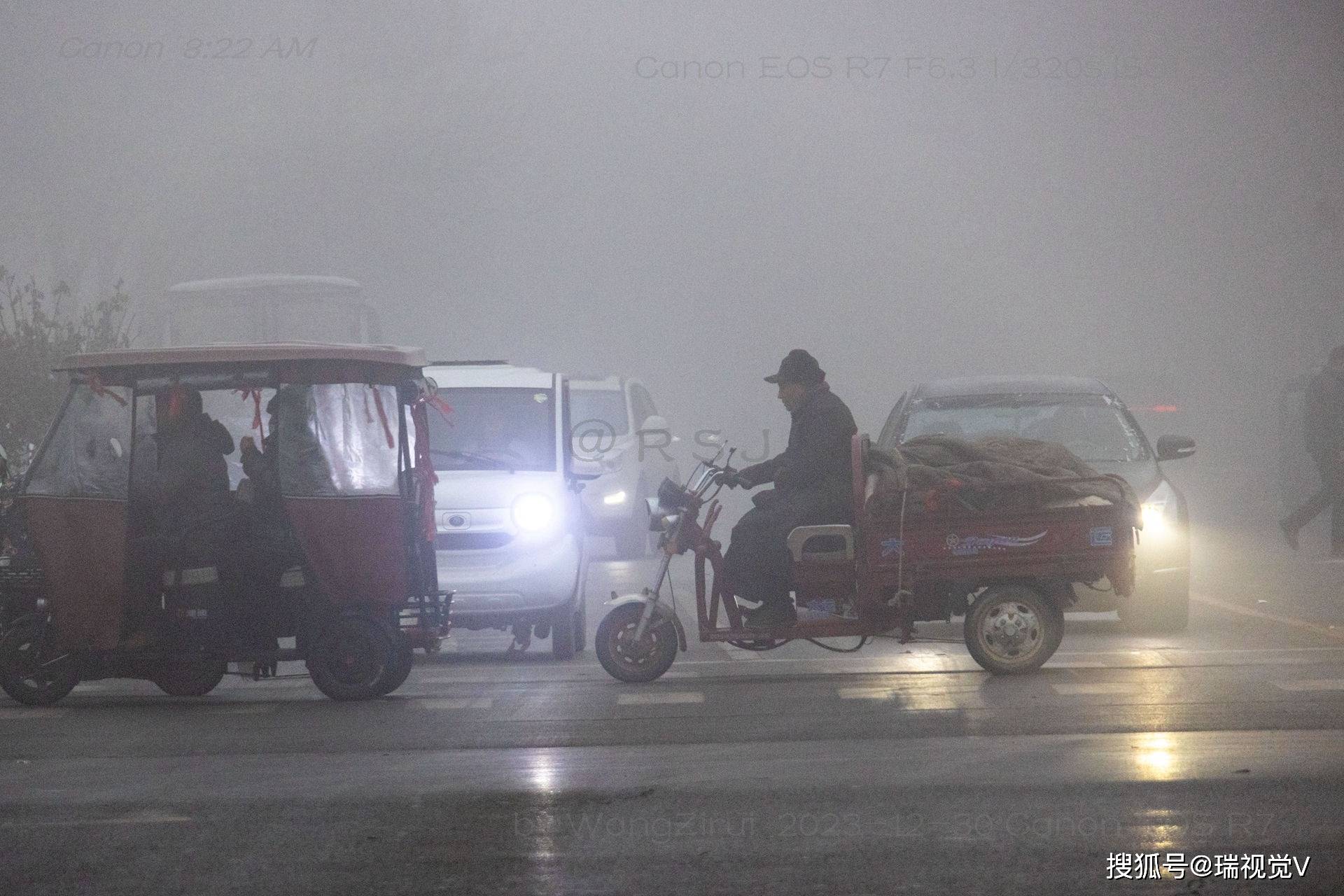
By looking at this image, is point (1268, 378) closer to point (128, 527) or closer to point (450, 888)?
point (128, 527)

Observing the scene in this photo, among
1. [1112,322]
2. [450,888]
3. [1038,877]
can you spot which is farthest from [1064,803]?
[1112,322]

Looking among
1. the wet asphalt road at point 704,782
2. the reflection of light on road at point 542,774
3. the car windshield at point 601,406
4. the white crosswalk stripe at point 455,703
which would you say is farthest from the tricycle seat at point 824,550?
the car windshield at point 601,406

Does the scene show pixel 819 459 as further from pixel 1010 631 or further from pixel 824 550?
pixel 1010 631

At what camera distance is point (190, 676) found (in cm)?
1278

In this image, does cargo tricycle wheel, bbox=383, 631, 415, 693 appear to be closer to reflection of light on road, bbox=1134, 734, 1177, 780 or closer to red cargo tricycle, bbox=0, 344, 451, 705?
red cargo tricycle, bbox=0, 344, 451, 705

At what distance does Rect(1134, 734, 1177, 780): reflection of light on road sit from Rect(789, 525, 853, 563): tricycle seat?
9.84 feet

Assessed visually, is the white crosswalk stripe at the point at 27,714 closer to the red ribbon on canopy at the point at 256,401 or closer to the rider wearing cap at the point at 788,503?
the red ribbon on canopy at the point at 256,401

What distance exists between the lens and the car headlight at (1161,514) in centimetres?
1491

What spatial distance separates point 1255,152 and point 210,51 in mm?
25697

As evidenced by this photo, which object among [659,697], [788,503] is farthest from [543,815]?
[788,503]

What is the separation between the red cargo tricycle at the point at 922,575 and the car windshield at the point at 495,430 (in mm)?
3059

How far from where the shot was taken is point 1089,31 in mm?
53406

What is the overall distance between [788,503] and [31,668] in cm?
413

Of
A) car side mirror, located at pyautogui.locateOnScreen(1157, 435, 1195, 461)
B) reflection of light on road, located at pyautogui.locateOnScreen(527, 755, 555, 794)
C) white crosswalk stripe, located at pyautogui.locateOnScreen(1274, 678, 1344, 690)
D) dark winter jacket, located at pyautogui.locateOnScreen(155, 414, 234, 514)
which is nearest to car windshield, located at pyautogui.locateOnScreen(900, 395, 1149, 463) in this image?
car side mirror, located at pyautogui.locateOnScreen(1157, 435, 1195, 461)
